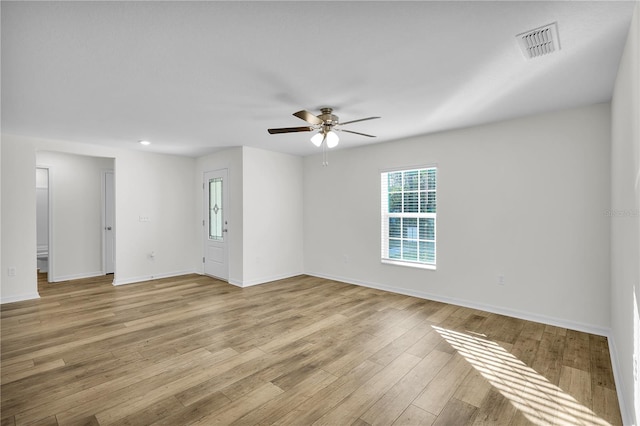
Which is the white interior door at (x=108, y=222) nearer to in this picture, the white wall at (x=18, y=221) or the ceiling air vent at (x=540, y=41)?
the white wall at (x=18, y=221)

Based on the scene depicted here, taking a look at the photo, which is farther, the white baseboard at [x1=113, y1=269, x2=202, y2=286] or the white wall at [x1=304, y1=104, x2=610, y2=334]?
the white baseboard at [x1=113, y1=269, x2=202, y2=286]

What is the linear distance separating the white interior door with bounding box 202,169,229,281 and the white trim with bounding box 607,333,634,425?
5250 mm

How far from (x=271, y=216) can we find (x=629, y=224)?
4.79m

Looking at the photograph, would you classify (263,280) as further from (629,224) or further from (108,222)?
(629,224)

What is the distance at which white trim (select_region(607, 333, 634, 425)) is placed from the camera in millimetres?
A: 1909

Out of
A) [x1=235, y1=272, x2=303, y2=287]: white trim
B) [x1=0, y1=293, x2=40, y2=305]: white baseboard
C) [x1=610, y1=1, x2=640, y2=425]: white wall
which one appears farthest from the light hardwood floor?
[x1=235, y1=272, x2=303, y2=287]: white trim

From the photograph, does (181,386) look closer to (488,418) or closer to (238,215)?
(488,418)

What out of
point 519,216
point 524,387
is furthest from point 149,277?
point 519,216

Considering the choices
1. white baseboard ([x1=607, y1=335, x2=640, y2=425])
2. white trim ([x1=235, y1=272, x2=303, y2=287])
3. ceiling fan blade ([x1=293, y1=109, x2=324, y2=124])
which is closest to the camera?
white baseboard ([x1=607, y1=335, x2=640, y2=425])

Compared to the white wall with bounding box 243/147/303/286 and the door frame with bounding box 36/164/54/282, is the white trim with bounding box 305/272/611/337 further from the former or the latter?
the door frame with bounding box 36/164/54/282

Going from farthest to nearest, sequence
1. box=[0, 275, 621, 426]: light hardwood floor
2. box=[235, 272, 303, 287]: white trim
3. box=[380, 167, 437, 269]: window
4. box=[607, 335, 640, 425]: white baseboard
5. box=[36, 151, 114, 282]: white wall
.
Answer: box=[36, 151, 114, 282]: white wall
box=[235, 272, 303, 287]: white trim
box=[380, 167, 437, 269]: window
box=[0, 275, 621, 426]: light hardwood floor
box=[607, 335, 640, 425]: white baseboard

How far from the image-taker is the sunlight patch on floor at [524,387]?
1983 mm

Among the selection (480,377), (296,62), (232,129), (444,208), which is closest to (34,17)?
(296,62)

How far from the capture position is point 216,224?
6164 millimetres
